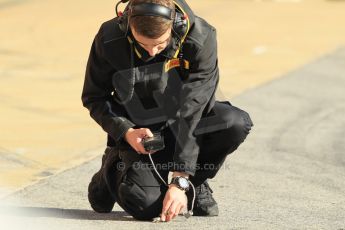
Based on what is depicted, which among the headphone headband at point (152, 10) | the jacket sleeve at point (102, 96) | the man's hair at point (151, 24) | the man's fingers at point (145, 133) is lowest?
the man's fingers at point (145, 133)

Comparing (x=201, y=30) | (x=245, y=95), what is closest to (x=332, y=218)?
(x=201, y=30)

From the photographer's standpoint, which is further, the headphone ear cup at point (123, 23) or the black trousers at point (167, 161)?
the black trousers at point (167, 161)

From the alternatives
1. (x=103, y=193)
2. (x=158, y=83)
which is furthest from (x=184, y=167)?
(x=103, y=193)

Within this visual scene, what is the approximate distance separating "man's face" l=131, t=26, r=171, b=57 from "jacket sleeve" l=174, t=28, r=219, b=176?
0.33m

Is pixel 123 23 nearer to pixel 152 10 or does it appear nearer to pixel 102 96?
pixel 152 10

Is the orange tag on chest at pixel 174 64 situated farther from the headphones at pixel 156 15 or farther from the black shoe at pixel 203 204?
the black shoe at pixel 203 204

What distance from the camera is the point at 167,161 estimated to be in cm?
578

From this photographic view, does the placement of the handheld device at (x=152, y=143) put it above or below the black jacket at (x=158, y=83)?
below

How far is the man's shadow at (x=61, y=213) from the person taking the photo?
18.7ft

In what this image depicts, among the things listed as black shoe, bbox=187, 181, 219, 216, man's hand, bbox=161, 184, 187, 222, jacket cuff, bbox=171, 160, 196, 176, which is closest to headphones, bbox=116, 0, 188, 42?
jacket cuff, bbox=171, 160, 196, 176

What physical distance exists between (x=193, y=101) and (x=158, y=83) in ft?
0.85

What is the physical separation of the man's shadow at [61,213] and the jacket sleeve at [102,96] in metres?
0.51

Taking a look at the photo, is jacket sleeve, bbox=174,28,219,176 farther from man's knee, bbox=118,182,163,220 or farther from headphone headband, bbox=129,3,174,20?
headphone headband, bbox=129,3,174,20

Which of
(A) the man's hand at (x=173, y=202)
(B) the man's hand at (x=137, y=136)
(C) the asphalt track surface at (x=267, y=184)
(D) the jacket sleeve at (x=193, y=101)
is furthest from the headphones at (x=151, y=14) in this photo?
(C) the asphalt track surface at (x=267, y=184)
